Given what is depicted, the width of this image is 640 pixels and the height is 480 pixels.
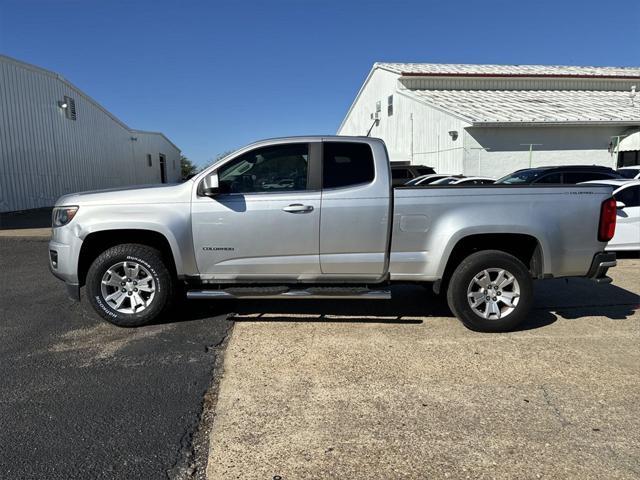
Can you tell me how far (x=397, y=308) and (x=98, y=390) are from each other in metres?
3.33

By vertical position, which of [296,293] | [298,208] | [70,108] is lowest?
[296,293]

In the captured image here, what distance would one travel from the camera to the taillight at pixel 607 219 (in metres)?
4.45

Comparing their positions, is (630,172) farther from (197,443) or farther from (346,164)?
(197,443)

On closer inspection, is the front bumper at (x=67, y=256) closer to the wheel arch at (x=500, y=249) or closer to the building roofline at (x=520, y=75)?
the wheel arch at (x=500, y=249)

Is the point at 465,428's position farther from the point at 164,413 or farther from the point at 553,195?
the point at 553,195

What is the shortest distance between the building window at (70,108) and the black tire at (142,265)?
1866 cm

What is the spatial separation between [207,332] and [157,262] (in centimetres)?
88

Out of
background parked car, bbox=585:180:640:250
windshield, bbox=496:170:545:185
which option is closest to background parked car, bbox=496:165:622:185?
windshield, bbox=496:170:545:185

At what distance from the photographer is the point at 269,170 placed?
464 centimetres

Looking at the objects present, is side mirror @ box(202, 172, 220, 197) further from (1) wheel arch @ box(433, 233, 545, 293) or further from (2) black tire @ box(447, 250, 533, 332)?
(2) black tire @ box(447, 250, 533, 332)

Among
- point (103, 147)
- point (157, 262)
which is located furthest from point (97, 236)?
point (103, 147)

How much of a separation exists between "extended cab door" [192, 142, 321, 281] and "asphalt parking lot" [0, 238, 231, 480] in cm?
80

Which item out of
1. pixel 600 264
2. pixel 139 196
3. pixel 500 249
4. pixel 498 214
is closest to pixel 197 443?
pixel 139 196

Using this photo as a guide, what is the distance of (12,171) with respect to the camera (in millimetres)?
15297
